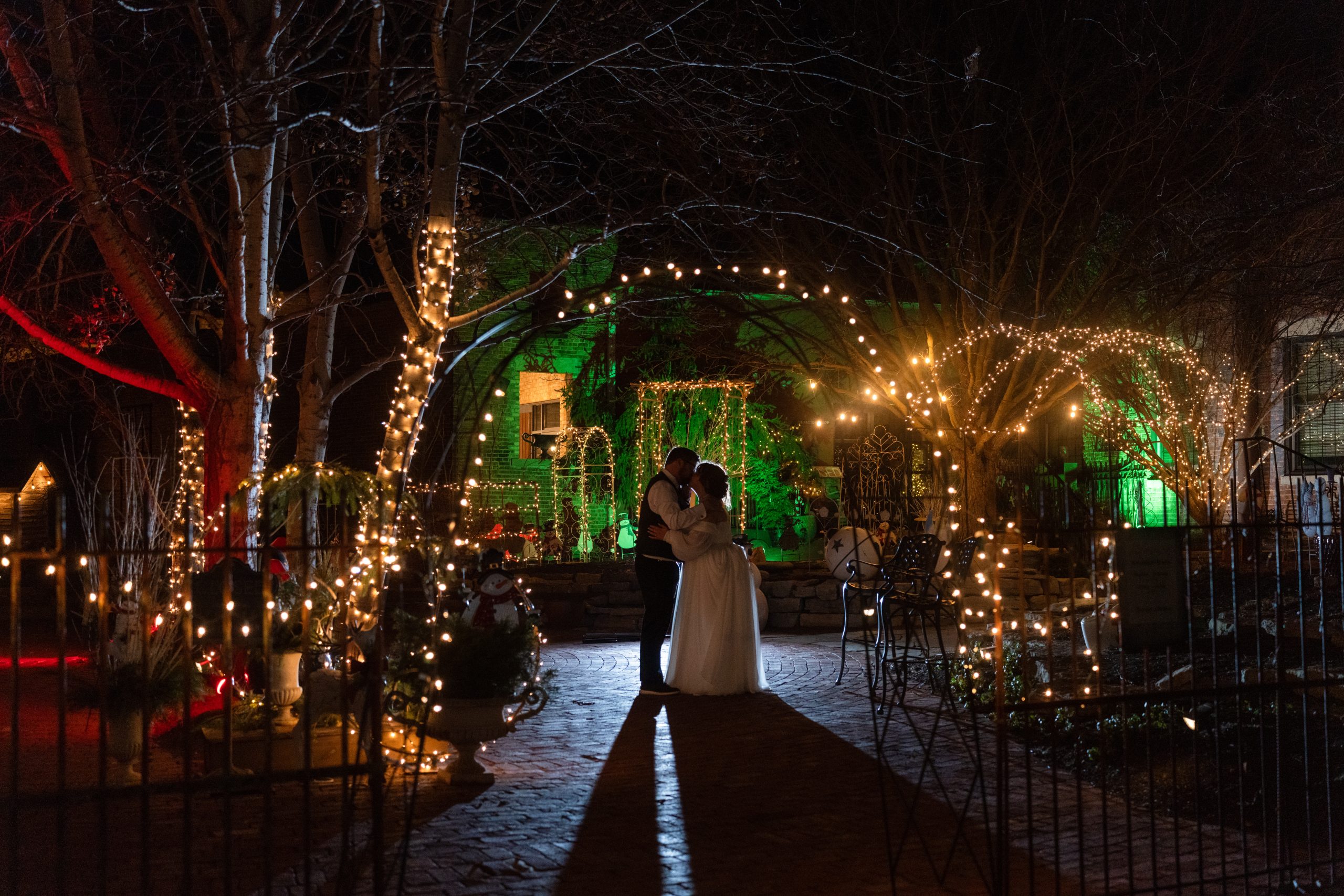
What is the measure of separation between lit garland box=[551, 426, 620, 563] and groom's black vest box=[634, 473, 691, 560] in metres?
8.36

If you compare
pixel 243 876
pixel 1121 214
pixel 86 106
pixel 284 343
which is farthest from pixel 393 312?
pixel 243 876

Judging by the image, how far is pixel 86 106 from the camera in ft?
32.9

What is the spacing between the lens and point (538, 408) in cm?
2055

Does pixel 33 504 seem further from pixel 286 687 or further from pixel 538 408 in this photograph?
pixel 286 687

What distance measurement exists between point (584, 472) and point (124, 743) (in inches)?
476

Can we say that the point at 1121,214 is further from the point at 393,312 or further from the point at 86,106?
the point at 86,106

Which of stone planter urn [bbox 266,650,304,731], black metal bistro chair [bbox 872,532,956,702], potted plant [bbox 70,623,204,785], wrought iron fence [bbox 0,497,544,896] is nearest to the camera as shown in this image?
wrought iron fence [bbox 0,497,544,896]

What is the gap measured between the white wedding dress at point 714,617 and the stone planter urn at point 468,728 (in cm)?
303

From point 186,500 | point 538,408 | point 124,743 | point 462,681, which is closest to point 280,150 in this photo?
point 186,500

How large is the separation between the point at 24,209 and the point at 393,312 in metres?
8.42

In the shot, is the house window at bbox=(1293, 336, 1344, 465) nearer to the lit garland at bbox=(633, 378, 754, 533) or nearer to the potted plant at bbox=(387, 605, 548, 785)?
the lit garland at bbox=(633, 378, 754, 533)

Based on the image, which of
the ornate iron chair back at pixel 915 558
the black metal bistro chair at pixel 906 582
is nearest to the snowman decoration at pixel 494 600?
the black metal bistro chair at pixel 906 582

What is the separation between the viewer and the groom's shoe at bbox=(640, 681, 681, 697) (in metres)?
9.70

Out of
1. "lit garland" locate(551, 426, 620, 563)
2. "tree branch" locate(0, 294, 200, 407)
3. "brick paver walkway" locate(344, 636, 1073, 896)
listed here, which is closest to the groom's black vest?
"brick paver walkway" locate(344, 636, 1073, 896)
